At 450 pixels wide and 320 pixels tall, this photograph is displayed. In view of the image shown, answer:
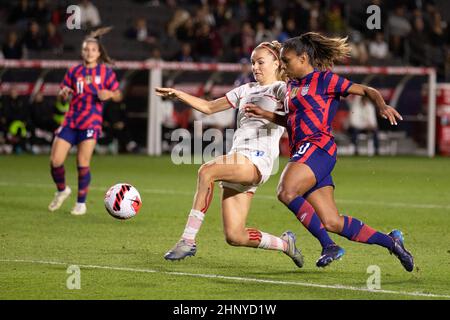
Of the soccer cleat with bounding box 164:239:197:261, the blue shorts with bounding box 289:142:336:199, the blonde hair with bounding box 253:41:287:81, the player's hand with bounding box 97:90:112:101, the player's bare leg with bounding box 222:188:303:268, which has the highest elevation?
the blonde hair with bounding box 253:41:287:81

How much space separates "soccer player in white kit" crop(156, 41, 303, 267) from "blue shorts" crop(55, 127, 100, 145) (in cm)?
472

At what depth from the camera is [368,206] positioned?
1600 cm

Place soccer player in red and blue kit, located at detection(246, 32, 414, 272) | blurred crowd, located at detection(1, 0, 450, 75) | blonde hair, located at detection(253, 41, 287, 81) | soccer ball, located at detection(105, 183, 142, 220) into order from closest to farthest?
1. soccer player in red and blue kit, located at detection(246, 32, 414, 272)
2. blonde hair, located at detection(253, 41, 287, 81)
3. soccer ball, located at detection(105, 183, 142, 220)
4. blurred crowd, located at detection(1, 0, 450, 75)

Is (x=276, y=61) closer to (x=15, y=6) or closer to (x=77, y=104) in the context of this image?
(x=77, y=104)

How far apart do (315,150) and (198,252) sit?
2218 mm

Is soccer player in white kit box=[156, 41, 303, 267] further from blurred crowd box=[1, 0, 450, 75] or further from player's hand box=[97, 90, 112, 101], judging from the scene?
blurred crowd box=[1, 0, 450, 75]

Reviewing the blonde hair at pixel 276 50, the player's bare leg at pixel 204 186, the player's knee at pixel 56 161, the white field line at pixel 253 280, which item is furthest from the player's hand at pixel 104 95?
the player's bare leg at pixel 204 186

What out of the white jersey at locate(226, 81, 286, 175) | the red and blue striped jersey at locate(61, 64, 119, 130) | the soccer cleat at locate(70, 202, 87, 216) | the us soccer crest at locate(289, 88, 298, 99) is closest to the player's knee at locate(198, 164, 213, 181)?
the white jersey at locate(226, 81, 286, 175)

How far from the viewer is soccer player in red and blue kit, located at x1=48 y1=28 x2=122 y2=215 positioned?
47.5 feet

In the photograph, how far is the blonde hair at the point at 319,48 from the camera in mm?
9492

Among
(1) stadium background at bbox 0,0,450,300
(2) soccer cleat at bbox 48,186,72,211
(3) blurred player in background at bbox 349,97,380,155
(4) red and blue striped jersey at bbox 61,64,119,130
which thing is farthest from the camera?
(3) blurred player in background at bbox 349,97,380,155

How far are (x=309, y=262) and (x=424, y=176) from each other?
485 inches

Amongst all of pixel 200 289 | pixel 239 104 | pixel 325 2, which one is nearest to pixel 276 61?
pixel 239 104

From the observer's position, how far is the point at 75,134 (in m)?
14.6
